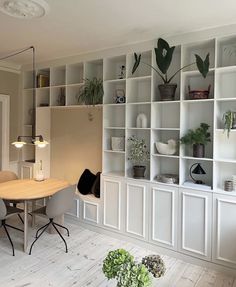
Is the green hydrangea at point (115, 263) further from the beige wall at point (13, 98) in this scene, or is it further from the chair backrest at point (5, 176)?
the beige wall at point (13, 98)

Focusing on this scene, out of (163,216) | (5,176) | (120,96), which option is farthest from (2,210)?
(120,96)

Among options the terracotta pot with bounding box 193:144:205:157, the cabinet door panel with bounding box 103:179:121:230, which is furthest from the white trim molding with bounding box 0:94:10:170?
the terracotta pot with bounding box 193:144:205:157

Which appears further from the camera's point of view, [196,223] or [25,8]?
[196,223]

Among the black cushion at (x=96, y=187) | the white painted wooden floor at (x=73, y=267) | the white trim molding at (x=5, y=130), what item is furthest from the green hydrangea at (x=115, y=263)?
the white trim molding at (x=5, y=130)

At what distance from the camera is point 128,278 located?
1.31 metres

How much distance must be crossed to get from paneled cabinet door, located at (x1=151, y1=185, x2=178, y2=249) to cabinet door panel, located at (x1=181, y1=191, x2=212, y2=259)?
109 millimetres

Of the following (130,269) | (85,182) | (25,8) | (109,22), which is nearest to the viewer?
(130,269)

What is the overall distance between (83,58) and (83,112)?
80cm

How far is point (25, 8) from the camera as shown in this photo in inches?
91.0

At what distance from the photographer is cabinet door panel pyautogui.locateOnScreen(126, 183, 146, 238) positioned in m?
3.36

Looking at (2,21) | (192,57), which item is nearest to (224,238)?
(192,57)

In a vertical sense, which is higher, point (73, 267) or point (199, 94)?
point (199, 94)

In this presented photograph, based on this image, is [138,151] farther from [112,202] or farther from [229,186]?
[229,186]

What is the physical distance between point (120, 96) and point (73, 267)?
2174 mm
